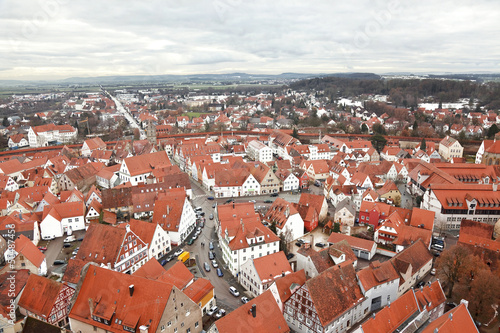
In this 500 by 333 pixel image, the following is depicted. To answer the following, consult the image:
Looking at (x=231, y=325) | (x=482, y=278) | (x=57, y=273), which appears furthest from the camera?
(x=57, y=273)

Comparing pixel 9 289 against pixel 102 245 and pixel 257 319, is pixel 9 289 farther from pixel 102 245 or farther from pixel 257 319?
pixel 257 319

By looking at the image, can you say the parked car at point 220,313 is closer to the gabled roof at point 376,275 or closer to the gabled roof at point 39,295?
the gabled roof at point 376,275

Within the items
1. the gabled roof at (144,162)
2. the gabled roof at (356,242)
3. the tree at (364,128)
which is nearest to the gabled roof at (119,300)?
the gabled roof at (356,242)

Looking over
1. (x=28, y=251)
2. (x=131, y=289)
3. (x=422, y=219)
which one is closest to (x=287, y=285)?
(x=131, y=289)

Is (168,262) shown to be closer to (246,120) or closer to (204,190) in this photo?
(204,190)

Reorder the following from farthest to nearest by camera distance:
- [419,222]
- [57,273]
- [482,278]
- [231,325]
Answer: [419,222] < [57,273] < [482,278] < [231,325]

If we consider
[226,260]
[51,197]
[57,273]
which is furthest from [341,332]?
[51,197]
